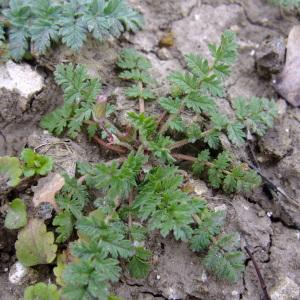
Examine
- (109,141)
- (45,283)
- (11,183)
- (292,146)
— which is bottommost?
(45,283)

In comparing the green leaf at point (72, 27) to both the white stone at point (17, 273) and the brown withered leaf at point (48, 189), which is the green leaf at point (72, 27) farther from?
the white stone at point (17, 273)

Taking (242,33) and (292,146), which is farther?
(242,33)

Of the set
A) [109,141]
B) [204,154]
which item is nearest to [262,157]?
[204,154]

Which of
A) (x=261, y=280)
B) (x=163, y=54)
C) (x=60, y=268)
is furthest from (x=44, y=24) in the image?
(x=261, y=280)

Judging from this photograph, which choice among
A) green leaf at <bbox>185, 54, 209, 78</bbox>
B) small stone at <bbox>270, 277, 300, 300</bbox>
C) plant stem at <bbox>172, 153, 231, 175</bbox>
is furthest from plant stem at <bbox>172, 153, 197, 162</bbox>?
small stone at <bbox>270, 277, 300, 300</bbox>

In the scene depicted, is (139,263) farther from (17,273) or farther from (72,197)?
(17,273)

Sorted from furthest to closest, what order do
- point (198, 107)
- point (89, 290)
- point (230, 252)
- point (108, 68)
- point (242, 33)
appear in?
point (242, 33) → point (108, 68) → point (198, 107) → point (230, 252) → point (89, 290)

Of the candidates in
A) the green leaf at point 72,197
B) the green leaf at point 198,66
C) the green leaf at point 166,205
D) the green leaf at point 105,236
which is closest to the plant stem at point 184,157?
the green leaf at point 166,205

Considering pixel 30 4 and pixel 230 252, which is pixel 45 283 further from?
pixel 30 4
